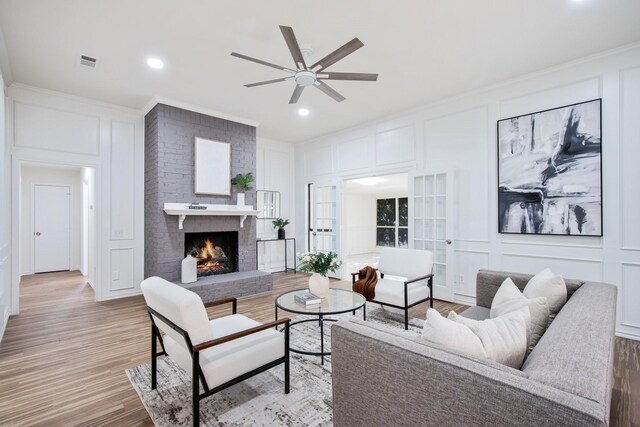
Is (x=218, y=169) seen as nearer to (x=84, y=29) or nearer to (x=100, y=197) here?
(x=100, y=197)

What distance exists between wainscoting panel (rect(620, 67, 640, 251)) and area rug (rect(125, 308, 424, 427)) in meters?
2.91

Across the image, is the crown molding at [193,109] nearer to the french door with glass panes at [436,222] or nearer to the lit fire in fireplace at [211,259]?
the lit fire in fireplace at [211,259]

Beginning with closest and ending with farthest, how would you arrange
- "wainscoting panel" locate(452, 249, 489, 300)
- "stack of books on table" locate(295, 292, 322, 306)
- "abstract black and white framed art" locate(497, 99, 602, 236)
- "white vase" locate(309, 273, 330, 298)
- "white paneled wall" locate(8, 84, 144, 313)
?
"stack of books on table" locate(295, 292, 322, 306)
"white vase" locate(309, 273, 330, 298)
"abstract black and white framed art" locate(497, 99, 602, 236)
"white paneled wall" locate(8, 84, 144, 313)
"wainscoting panel" locate(452, 249, 489, 300)

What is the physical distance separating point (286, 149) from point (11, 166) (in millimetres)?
4684

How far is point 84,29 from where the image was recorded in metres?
2.86

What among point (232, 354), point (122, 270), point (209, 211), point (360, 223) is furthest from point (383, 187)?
point (232, 354)

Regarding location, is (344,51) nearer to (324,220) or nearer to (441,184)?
(441,184)

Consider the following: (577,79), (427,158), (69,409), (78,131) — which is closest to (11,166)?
(78,131)

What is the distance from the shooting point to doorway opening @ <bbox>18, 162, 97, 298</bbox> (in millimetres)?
6484

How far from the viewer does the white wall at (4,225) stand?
10.6ft

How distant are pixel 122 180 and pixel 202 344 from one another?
4194mm

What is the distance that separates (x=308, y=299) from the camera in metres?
2.87

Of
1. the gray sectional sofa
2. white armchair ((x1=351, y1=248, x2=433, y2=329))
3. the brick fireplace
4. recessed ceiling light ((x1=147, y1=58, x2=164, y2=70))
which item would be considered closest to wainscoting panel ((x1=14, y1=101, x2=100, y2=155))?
the brick fireplace

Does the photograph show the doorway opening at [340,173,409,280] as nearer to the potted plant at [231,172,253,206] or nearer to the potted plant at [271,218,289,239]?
the potted plant at [271,218,289,239]
